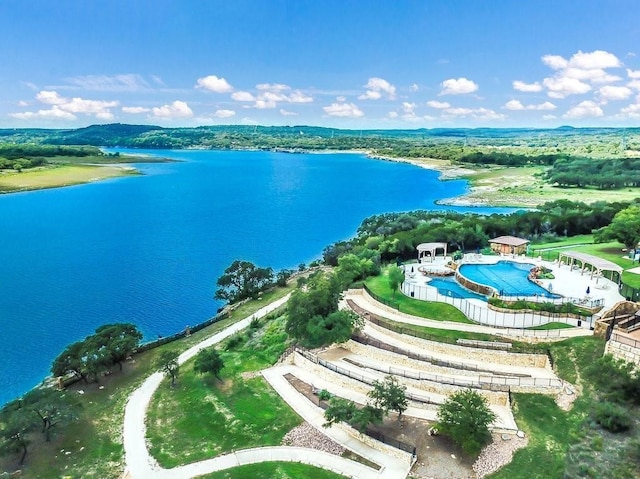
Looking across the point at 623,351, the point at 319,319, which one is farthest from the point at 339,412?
the point at 623,351

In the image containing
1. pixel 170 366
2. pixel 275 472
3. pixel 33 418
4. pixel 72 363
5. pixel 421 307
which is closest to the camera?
pixel 275 472

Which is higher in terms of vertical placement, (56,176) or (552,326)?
(552,326)

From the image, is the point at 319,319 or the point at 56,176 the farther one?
the point at 56,176

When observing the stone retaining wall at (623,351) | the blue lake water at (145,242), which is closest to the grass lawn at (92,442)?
the blue lake water at (145,242)

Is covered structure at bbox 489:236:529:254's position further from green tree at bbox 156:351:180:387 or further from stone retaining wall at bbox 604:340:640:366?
green tree at bbox 156:351:180:387

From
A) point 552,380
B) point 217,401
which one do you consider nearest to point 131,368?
point 217,401

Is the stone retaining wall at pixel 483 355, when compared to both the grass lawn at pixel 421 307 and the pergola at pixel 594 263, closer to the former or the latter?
the grass lawn at pixel 421 307

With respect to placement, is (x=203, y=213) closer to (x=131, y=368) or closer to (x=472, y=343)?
(x=131, y=368)

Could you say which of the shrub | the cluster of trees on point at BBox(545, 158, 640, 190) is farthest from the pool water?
the cluster of trees on point at BBox(545, 158, 640, 190)

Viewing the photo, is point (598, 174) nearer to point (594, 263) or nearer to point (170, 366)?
point (594, 263)
